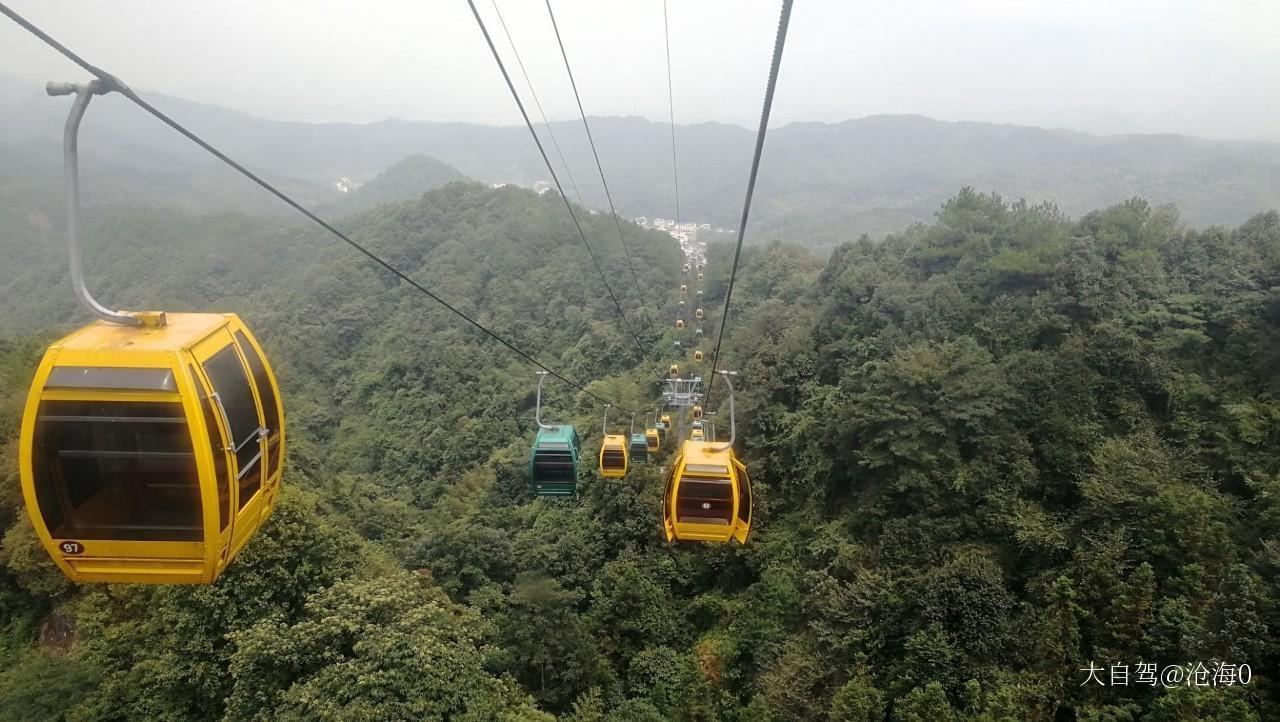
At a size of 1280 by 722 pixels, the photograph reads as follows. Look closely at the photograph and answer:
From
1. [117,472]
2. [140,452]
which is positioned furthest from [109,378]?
[117,472]

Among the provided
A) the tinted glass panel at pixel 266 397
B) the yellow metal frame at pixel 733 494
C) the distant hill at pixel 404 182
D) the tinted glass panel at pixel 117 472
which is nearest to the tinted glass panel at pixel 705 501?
the yellow metal frame at pixel 733 494

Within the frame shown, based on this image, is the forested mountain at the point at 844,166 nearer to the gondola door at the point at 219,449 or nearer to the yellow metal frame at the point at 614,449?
the yellow metal frame at the point at 614,449

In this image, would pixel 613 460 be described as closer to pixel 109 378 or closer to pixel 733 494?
pixel 733 494

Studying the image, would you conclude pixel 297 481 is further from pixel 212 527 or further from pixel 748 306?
pixel 748 306

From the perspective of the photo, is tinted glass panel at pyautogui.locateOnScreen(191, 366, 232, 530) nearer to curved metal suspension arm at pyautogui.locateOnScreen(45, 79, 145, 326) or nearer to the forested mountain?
curved metal suspension arm at pyautogui.locateOnScreen(45, 79, 145, 326)

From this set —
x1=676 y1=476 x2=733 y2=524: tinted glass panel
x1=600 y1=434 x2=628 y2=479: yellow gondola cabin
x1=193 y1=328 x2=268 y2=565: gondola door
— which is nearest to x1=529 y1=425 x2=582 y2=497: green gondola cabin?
x1=600 y1=434 x2=628 y2=479: yellow gondola cabin
